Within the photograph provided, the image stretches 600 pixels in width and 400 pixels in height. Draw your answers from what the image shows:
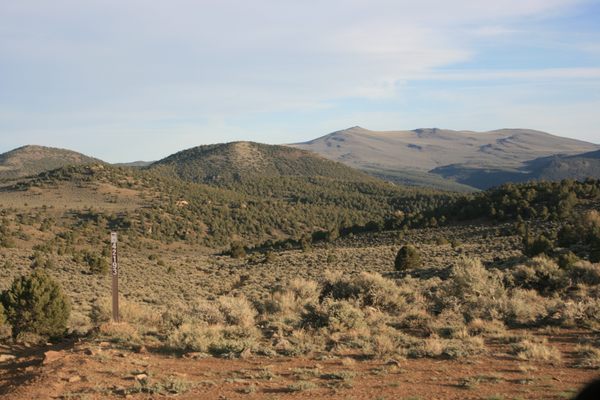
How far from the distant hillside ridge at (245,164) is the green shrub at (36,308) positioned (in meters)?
112

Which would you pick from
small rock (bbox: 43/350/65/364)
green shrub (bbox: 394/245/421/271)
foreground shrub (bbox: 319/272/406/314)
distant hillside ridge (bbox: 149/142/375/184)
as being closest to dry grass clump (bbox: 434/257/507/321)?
foreground shrub (bbox: 319/272/406/314)

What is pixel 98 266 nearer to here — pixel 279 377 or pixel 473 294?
pixel 473 294

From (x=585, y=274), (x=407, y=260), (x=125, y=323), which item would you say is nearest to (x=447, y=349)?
(x=125, y=323)

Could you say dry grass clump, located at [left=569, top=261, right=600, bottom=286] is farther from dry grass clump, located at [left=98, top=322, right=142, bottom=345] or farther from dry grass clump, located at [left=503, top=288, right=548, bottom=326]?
dry grass clump, located at [left=98, top=322, right=142, bottom=345]

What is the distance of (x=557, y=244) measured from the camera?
3131cm

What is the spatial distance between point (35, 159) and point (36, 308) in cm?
17491

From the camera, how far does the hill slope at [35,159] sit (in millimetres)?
150000

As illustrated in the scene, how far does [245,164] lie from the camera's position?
142m

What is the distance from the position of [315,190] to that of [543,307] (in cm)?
9648

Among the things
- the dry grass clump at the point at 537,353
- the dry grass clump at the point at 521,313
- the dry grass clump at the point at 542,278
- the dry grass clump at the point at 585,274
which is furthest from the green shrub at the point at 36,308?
the dry grass clump at the point at 585,274

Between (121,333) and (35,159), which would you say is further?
(35,159)

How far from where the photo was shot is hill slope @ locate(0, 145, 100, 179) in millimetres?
150000

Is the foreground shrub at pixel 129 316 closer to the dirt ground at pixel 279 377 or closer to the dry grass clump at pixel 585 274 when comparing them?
the dirt ground at pixel 279 377

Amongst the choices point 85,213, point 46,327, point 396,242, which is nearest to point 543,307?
point 46,327
